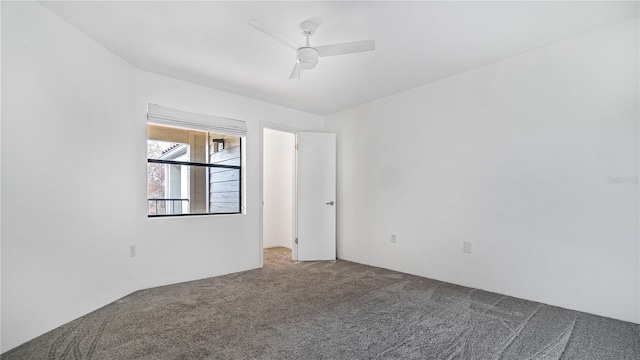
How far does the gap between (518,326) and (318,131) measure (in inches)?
151

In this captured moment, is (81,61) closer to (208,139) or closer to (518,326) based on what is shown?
(208,139)

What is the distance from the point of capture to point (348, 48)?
89.7 inches

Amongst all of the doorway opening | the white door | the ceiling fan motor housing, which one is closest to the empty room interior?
the ceiling fan motor housing

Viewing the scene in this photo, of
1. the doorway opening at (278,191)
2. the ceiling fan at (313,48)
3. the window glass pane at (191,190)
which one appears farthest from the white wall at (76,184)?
the doorway opening at (278,191)

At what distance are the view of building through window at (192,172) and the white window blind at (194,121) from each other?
0.14 m

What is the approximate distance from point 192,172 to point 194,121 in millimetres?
654

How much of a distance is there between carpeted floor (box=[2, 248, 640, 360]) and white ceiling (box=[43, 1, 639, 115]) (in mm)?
2428

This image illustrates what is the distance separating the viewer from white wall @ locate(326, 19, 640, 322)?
2.44 meters

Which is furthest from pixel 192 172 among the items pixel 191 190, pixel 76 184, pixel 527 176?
pixel 527 176

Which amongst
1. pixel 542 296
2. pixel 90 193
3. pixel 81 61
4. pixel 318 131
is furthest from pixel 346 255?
pixel 81 61

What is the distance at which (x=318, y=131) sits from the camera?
518cm

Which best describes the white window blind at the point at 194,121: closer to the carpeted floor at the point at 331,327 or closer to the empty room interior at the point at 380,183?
the empty room interior at the point at 380,183

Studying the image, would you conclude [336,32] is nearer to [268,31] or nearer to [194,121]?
[268,31]

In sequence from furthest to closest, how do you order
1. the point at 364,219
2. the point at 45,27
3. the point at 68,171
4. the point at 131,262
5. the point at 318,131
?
the point at 318,131 → the point at 364,219 → the point at 131,262 → the point at 68,171 → the point at 45,27
